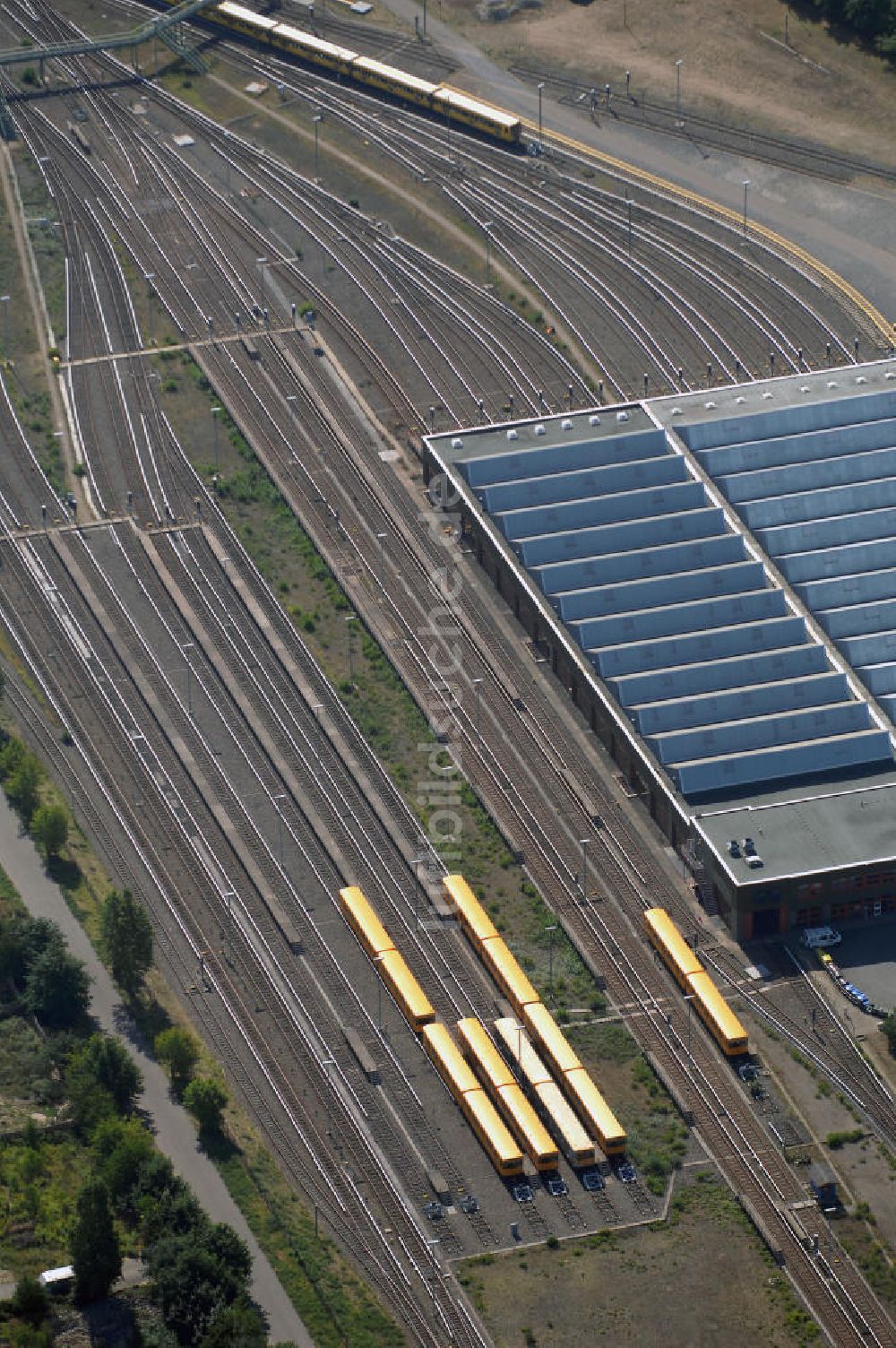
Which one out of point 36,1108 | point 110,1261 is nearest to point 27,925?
point 36,1108

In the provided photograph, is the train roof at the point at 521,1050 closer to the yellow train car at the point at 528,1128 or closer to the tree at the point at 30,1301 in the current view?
the yellow train car at the point at 528,1128

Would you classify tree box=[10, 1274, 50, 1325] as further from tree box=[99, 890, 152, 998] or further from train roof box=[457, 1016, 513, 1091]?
train roof box=[457, 1016, 513, 1091]

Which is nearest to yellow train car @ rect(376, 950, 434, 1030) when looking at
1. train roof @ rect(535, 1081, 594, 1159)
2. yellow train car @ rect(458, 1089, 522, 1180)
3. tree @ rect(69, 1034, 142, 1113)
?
yellow train car @ rect(458, 1089, 522, 1180)

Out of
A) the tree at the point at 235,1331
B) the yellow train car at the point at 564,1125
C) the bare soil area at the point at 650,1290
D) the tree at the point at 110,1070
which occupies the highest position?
the tree at the point at 110,1070

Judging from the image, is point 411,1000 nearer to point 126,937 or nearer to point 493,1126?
point 493,1126

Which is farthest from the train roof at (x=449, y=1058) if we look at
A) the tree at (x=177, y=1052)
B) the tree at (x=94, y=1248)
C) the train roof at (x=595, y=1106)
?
the tree at (x=94, y=1248)

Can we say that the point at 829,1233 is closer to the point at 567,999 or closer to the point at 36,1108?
the point at 567,999
